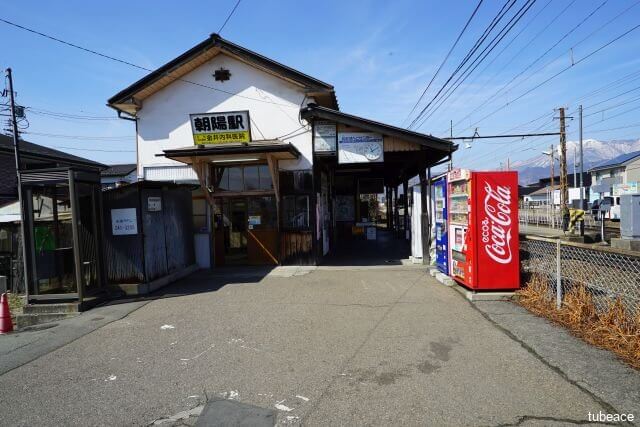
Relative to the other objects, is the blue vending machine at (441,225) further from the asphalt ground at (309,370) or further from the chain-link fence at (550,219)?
the chain-link fence at (550,219)

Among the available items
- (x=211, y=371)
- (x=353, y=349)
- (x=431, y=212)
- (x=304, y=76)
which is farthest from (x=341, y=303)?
(x=304, y=76)

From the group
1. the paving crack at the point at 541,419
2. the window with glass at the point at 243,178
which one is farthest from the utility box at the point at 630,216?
the paving crack at the point at 541,419

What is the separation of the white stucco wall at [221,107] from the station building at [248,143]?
0.10ft

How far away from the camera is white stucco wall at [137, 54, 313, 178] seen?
39.0 ft

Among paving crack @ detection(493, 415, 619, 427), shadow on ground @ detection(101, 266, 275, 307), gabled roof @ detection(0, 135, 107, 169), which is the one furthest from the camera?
gabled roof @ detection(0, 135, 107, 169)

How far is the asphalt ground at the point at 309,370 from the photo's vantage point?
137 inches

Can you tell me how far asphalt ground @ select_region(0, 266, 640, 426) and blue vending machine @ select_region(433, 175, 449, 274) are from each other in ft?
5.09

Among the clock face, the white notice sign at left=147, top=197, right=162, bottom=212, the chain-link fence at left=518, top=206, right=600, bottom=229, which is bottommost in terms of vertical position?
the chain-link fence at left=518, top=206, right=600, bottom=229

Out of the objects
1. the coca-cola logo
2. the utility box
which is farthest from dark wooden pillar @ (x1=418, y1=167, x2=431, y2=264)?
the utility box

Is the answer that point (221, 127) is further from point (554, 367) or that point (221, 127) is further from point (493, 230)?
point (554, 367)

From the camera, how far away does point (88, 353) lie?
520cm

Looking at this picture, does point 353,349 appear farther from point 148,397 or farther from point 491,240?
point 491,240

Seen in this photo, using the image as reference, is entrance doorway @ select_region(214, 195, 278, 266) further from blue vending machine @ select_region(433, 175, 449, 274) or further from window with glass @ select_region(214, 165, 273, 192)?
blue vending machine @ select_region(433, 175, 449, 274)

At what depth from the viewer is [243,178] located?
1210cm
